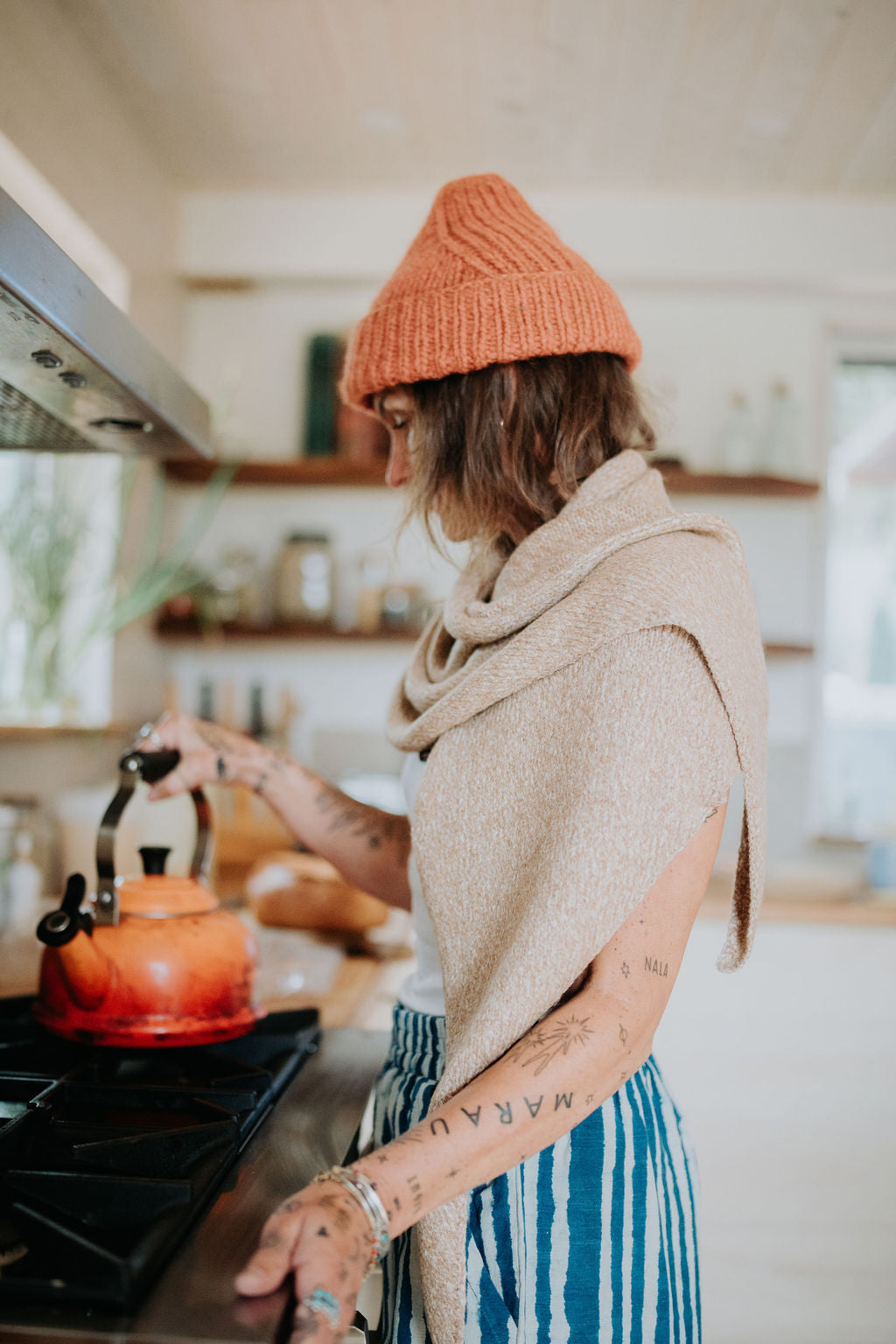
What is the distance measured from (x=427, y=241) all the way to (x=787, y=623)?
2.07 metres

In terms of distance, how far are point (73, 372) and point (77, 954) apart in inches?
18.5

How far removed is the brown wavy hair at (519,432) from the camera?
88 centimetres

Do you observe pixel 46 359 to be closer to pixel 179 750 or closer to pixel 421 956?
pixel 179 750

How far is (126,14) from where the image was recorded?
6.20 feet

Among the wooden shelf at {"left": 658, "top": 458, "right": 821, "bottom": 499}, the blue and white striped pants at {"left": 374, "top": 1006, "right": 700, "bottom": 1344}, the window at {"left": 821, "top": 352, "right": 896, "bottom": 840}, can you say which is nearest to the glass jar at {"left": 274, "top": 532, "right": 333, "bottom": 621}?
the wooden shelf at {"left": 658, "top": 458, "right": 821, "bottom": 499}

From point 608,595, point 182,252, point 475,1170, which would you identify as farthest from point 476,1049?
point 182,252

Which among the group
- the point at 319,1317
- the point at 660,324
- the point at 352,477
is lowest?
the point at 319,1317

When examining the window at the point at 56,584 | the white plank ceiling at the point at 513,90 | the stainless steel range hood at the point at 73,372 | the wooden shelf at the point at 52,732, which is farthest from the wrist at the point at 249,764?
the white plank ceiling at the point at 513,90

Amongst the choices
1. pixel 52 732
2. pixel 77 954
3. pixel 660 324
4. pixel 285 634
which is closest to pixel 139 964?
pixel 77 954

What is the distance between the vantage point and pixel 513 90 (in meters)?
2.16

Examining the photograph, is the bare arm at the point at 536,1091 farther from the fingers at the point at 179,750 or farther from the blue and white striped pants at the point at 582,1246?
the fingers at the point at 179,750

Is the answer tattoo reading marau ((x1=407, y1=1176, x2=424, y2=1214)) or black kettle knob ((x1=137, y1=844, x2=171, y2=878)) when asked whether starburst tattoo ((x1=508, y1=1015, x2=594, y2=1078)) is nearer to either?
tattoo reading marau ((x1=407, y1=1176, x2=424, y2=1214))

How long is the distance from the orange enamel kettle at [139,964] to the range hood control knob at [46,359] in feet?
1.18

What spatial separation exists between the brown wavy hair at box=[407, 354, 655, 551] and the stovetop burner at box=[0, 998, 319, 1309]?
20.3 inches
